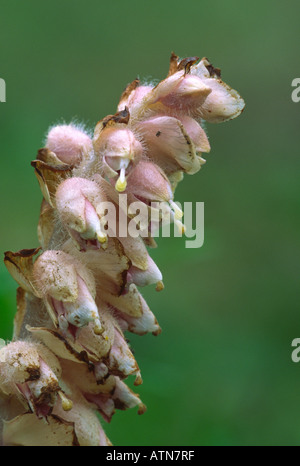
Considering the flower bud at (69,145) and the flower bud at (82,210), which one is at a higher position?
the flower bud at (69,145)

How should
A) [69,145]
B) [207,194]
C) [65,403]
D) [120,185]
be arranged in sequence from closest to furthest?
[120,185], [65,403], [69,145], [207,194]

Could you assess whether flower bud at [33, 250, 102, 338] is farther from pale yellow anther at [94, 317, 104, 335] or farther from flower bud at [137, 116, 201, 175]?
flower bud at [137, 116, 201, 175]

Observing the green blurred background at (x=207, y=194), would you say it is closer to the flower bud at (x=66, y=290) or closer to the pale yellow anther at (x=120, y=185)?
the flower bud at (x=66, y=290)

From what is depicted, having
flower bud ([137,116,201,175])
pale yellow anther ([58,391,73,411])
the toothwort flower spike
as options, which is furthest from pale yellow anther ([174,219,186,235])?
pale yellow anther ([58,391,73,411])

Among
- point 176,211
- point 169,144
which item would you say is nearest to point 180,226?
point 176,211

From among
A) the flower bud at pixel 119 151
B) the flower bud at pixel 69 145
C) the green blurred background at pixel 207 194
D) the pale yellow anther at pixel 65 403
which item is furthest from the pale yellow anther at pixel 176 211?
the green blurred background at pixel 207 194

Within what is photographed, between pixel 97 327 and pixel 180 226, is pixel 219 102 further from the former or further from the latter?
pixel 97 327
